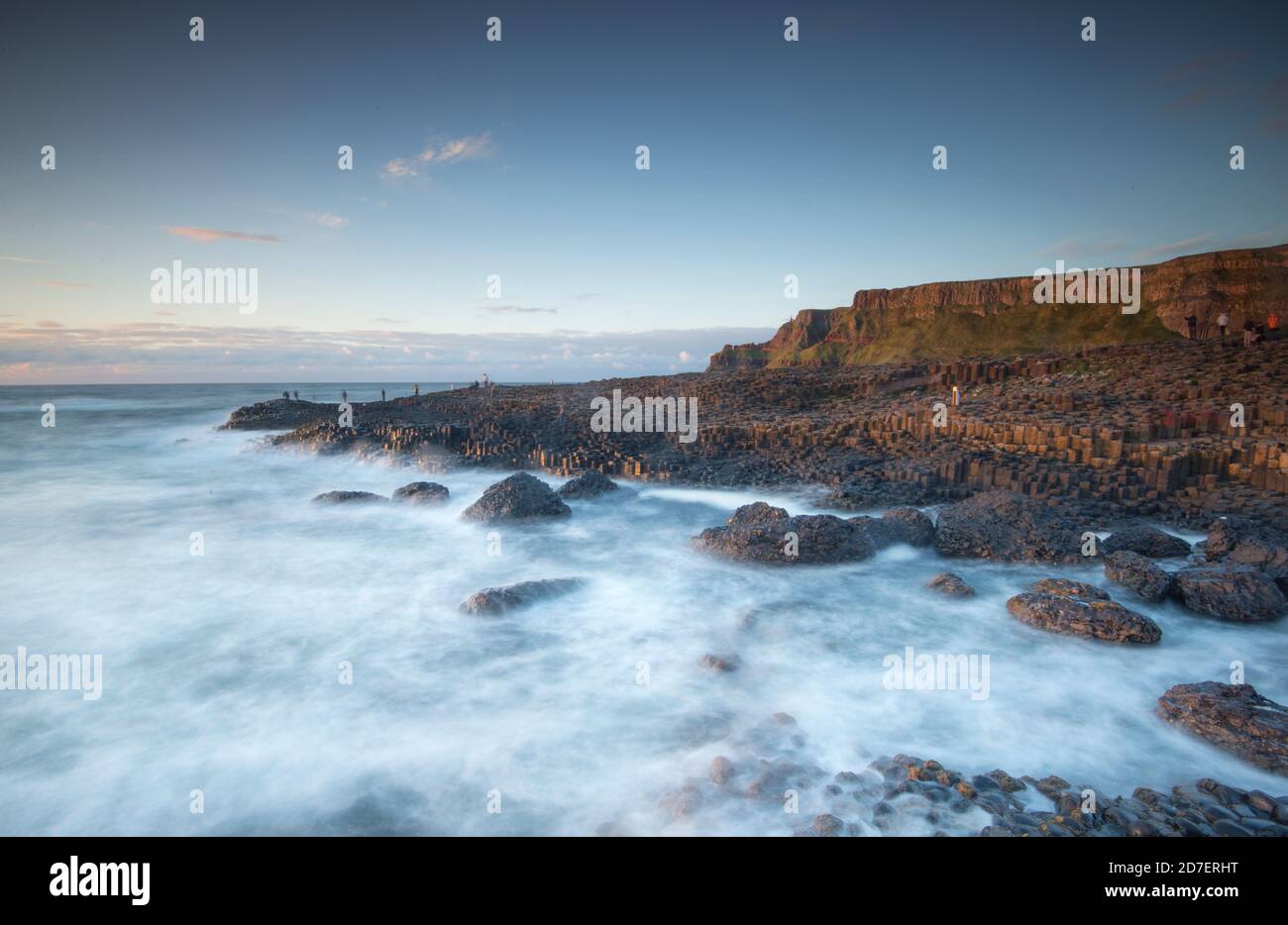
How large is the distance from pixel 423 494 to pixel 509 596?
23.9 ft

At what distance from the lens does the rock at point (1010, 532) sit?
9.73m

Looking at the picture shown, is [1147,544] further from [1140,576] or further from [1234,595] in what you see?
[1234,595]

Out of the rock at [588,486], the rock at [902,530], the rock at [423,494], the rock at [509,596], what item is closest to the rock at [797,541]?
the rock at [902,530]

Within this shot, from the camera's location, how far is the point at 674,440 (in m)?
19.5

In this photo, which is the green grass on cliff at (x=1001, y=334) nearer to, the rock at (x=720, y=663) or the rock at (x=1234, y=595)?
the rock at (x=1234, y=595)

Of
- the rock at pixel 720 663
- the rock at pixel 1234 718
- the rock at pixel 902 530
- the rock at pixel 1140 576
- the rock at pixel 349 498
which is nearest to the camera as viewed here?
the rock at pixel 1234 718

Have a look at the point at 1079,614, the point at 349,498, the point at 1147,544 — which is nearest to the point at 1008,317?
the point at 1147,544

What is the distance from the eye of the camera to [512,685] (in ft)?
21.6

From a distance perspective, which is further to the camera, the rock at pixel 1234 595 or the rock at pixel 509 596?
the rock at pixel 509 596

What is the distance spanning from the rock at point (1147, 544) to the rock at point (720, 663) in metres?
6.95

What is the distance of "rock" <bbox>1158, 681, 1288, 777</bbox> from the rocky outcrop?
1250 mm
